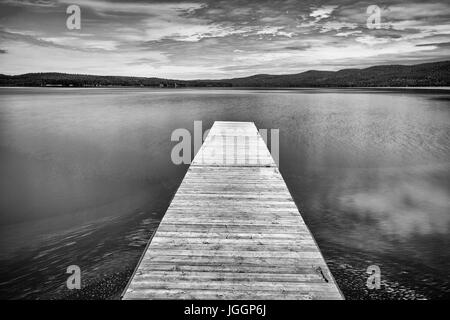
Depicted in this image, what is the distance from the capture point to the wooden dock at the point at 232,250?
14.5 ft

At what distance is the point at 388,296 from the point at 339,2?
97.2ft

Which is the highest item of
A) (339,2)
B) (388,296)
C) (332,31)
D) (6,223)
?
(332,31)

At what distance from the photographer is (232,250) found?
18.0ft

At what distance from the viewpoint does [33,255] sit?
23.8ft

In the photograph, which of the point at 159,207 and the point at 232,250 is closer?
the point at 232,250

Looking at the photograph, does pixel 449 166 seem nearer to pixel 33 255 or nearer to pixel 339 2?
pixel 33 255

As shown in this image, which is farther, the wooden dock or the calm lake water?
the calm lake water

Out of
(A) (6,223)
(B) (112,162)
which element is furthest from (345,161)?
(A) (6,223)

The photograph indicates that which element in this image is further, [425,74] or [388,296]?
[425,74]

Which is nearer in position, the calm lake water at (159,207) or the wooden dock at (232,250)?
the wooden dock at (232,250)

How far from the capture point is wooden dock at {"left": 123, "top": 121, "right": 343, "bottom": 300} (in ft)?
14.5

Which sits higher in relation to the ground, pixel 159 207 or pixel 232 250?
pixel 232 250
